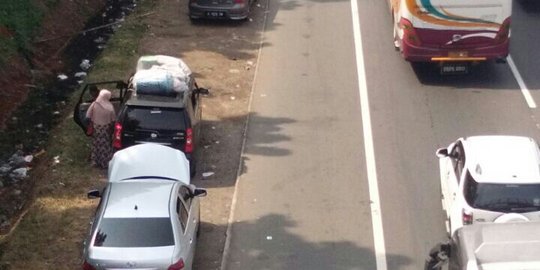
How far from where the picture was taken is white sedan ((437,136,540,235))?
15647mm

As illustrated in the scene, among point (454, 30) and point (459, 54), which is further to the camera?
point (459, 54)

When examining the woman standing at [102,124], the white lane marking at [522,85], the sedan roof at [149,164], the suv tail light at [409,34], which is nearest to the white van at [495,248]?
the sedan roof at [149,164]

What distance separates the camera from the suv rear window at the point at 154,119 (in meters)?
19.2

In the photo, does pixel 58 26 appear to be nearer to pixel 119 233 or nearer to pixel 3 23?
pixel 3 23

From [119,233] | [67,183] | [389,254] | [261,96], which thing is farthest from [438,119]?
[119,233]

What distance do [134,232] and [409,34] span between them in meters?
10.8

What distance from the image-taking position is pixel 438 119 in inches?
883

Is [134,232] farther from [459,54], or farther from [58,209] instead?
[459,54]

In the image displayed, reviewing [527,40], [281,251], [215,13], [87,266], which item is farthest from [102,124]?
[527,40]

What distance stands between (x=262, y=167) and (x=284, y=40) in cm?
806

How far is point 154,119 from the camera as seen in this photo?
19.2m

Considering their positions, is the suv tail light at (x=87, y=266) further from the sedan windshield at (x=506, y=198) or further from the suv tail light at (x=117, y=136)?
the sedan windshield at (x=506, y=198)

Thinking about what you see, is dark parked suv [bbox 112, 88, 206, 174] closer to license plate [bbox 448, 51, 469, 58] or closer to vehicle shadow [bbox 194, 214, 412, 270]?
vehicle shadow [bbox 194, 214, 412, 270]

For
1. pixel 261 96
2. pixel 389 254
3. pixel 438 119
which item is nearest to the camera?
pixel 389 254
